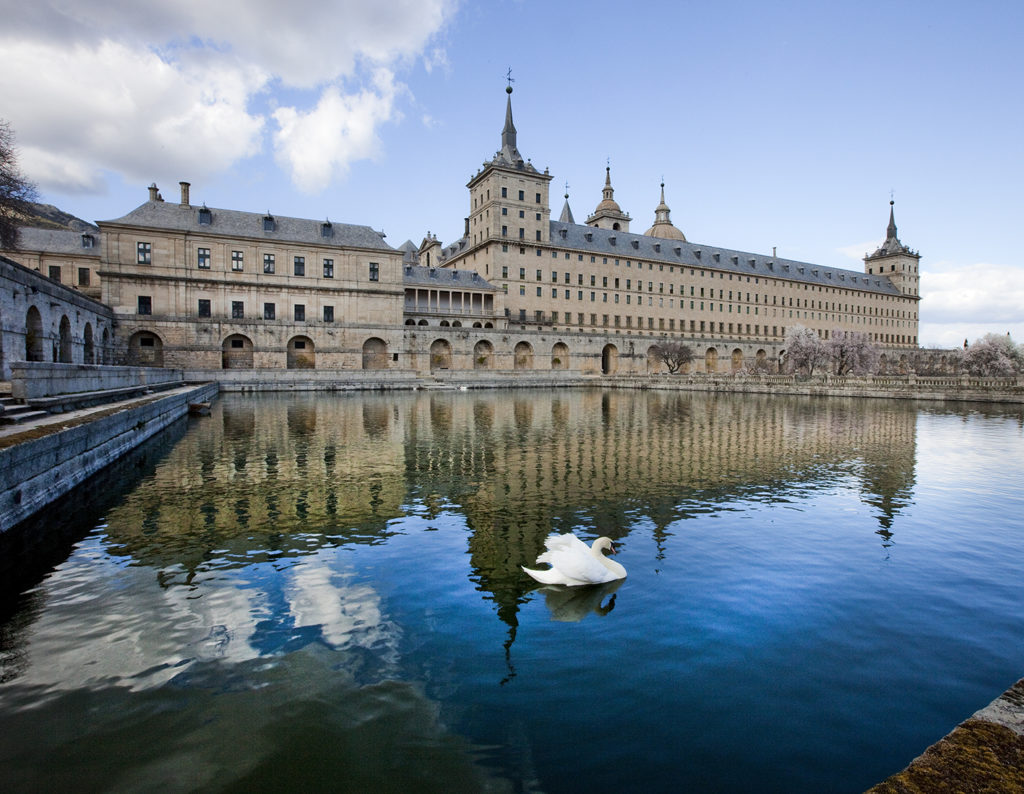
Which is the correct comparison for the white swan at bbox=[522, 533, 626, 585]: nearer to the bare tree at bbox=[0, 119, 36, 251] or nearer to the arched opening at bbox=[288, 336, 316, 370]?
the bare tree at bbox=[0, 119, 36, 251]

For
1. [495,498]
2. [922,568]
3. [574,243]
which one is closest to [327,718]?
[495,498]

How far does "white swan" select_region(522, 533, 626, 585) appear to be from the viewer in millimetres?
6844

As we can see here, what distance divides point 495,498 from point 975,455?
15.1 metres

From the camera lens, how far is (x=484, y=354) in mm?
66750

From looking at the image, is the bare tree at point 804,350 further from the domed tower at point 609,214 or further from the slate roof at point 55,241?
the slate roof at point 55,241

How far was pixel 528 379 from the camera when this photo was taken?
196ft

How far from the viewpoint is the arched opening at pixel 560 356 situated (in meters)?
72.2

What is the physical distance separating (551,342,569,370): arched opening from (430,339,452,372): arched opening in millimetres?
14521

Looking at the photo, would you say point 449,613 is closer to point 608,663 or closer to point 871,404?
point 608,663

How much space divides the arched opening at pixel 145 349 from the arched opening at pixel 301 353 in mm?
10961

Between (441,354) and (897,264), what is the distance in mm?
109665

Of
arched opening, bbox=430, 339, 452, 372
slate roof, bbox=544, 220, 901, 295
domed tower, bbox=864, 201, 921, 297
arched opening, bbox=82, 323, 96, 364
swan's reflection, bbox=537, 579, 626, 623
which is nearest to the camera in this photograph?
swan's reflection, bbox=537, 579, 626, 623

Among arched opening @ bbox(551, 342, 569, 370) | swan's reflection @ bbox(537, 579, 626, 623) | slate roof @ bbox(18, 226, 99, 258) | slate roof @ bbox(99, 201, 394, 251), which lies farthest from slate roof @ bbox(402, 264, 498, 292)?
swan's reflection @ bbox(537, 579, 626, 623)

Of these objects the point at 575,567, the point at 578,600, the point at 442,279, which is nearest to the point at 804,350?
the point at 442,279
